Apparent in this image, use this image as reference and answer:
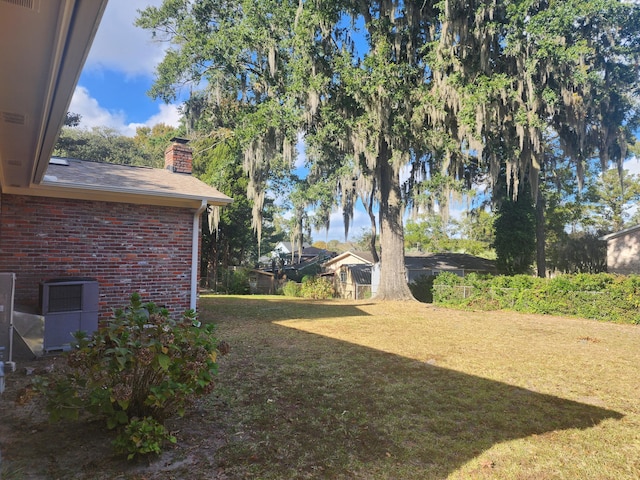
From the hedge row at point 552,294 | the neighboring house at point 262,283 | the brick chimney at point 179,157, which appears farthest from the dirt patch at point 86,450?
the neighboring house at point 262,283

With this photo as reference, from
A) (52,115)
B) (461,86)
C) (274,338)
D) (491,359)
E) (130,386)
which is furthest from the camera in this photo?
(461,86)

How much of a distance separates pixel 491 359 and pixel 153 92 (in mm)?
15824

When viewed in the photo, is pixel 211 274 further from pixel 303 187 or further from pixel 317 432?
pixel 317 432

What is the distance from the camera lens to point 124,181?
6.40m

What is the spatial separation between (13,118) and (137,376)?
92.7 inches

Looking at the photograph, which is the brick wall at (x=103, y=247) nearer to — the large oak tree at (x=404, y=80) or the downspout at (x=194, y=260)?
the downspout at (x=194, y=260)

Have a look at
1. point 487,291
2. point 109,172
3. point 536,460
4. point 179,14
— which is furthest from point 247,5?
point 536,460

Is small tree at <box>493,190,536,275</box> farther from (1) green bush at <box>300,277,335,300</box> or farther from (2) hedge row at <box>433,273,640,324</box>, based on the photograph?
(1) green bush at <box>300,277,335,300</box>

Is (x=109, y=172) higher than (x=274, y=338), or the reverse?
(x=109, y=172)

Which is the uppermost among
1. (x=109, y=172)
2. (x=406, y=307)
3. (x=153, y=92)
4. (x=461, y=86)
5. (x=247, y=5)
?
(x=247, y=5)

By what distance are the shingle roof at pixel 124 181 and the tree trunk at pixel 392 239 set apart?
7.98m

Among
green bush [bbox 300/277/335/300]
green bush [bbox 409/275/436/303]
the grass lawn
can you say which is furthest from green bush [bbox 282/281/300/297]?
the grass lawn

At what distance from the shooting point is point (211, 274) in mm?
24109

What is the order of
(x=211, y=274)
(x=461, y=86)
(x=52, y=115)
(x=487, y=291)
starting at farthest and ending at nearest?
(x=211, y=274) < (x=487, y=291) < (x=461, y=86) < (x=52, y=115)
